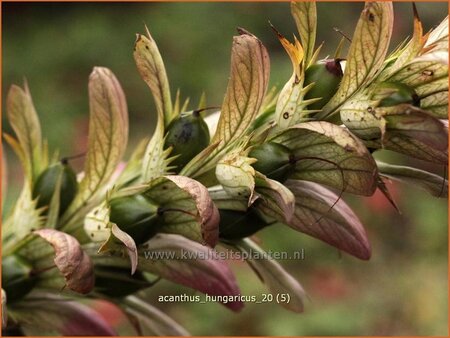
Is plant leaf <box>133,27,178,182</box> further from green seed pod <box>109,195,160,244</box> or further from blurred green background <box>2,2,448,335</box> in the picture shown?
blurred green background <box>2,2,448,335</box>

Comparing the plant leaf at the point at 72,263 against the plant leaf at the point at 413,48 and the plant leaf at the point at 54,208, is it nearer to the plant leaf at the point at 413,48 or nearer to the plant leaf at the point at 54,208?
the plant leaf at the point at 54,208

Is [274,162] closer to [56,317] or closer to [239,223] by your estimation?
[239,223]

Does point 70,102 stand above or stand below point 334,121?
below

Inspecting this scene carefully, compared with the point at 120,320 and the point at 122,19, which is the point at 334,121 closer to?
the point at 120,320

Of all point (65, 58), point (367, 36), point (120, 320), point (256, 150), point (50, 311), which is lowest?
point (120, 320)

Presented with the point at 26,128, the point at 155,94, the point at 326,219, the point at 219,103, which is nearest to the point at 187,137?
the point at 155,94

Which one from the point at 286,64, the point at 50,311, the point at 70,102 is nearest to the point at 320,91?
the point at 50,311
